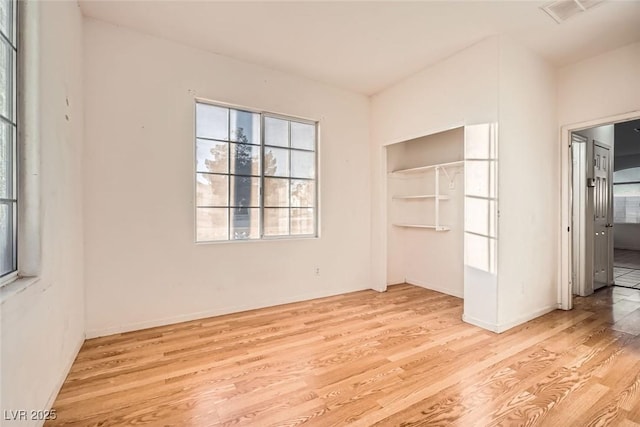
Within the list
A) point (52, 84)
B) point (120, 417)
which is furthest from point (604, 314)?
point (52, 84)

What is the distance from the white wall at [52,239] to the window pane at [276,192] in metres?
1.86

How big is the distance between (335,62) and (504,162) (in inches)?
86.2

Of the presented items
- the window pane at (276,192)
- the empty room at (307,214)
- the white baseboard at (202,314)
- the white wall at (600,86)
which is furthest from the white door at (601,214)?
the window pane at (276,192)

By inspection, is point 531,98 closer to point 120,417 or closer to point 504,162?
point 504,162

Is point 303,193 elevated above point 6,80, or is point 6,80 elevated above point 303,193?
point 6,80

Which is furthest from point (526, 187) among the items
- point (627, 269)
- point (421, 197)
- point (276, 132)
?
point (627, 269)

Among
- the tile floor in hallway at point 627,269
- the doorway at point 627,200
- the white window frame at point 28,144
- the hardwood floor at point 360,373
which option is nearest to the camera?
the white window frame at point 28,144

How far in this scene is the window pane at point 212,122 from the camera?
3396 mm

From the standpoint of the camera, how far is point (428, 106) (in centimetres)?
366

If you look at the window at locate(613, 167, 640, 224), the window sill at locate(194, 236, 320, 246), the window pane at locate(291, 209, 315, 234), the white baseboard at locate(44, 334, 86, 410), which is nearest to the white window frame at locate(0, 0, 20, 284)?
the white baseboard at locate(44, 334, 86, 410)

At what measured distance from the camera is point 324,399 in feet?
6.21

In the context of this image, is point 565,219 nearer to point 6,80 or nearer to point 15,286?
point 15,286

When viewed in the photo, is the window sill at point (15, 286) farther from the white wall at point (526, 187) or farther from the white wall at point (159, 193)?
the white wall at point (526, 187)

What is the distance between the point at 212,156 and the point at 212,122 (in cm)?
40
